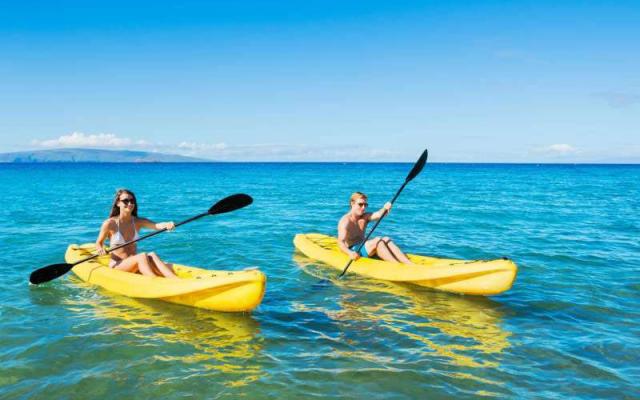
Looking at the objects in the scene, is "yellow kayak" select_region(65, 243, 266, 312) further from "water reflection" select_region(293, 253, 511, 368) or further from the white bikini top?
"water reflection" select_region(293, 253, 511, 368)

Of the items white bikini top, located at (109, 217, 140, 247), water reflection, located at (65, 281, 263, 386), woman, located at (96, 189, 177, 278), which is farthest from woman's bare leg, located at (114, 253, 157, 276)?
water reflection, located at (65, 281, 263, 386)

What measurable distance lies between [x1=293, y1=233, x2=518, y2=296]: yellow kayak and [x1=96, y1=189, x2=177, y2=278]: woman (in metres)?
3.13

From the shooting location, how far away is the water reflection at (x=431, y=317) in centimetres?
527

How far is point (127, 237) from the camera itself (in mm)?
7199

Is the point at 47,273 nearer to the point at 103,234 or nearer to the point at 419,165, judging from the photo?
the point at 103,234

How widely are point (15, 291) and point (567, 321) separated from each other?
25.2 feet

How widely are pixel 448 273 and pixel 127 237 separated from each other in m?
4.63

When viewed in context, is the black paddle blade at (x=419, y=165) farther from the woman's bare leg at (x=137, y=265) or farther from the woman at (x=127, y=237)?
the woman's bare leg at (x=137, y=265)

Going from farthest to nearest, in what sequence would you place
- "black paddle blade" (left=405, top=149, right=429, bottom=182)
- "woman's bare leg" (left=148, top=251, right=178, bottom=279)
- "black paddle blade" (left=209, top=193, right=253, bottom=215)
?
"black paddle blade" (left=405, top=149, right=429, bottom=182) < "black paddle blade" (left=209, top=193, right=253, bottom=215) < "woman's bare leg" (left=148, top=251, right=178, bottom=279)

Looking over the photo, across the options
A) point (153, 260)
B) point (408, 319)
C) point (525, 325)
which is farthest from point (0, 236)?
point (525, 325)

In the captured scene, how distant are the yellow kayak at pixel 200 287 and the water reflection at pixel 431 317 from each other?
95cm

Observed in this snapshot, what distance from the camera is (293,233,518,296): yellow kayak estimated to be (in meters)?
6.98

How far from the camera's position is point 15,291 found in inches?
293

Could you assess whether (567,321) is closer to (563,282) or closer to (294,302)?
(563,282)
